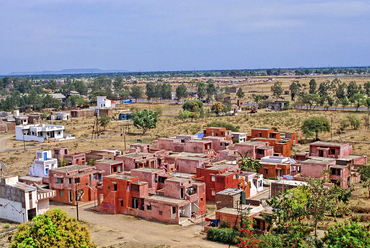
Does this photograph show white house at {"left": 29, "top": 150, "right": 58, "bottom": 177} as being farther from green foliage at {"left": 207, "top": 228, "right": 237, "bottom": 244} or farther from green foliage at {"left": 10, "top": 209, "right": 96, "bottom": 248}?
green foliage at {"left": 207, "top": 228, "right": 237, "bottom": 244}

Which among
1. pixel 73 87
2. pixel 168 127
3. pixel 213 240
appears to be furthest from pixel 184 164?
pixel 73 87

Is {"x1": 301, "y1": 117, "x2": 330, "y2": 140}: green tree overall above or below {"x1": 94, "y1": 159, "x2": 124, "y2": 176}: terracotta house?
above

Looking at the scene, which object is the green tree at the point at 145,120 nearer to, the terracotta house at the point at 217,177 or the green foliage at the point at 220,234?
the terracotta house at the point at 217,177

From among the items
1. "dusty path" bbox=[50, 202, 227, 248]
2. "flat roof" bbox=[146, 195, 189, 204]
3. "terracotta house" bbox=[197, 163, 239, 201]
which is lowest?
"dusty path" bbox=[50, 202, 227, 248]

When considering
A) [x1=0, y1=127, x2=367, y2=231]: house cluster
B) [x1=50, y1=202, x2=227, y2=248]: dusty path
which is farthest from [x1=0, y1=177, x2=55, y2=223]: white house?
[x1=50, y1=202, x2=227, y2=248]: dusty path

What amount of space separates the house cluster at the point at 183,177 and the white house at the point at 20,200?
43 centimetres

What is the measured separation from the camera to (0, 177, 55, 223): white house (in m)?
31.2

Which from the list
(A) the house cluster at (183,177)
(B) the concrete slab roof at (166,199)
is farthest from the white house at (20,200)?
A: (B) the concrete slab roof at (166,199)

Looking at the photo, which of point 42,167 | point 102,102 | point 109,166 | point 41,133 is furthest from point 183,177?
point 102,102

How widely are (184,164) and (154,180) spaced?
5.69 metres

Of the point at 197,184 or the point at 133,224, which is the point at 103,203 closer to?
the point at 133,224

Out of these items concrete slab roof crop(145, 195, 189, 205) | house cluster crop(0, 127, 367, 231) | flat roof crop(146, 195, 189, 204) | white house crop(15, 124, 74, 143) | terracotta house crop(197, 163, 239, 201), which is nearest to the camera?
concrete slab roof crop(145, 195, 189, 205)

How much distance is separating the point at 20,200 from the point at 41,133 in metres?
41.0

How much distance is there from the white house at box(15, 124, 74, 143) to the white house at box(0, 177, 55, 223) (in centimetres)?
3714
